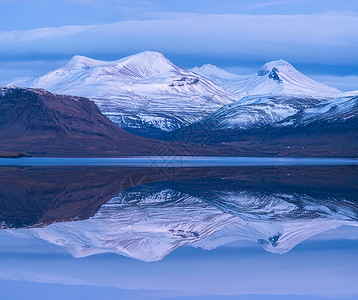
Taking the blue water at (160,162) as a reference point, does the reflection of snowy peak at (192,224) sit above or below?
below

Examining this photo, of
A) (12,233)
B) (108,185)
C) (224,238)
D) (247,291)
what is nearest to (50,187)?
(108,185)

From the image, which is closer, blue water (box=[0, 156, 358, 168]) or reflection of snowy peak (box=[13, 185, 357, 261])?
reflection of snowy peak (box=[13, 185, 357, 261])

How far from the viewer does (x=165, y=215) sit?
112ft

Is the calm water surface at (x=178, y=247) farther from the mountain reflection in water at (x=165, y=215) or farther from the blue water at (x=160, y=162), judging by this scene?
the blue water at (x=160, y=162)

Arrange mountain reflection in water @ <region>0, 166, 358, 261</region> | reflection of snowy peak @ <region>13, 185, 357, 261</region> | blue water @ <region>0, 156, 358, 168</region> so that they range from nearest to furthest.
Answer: reflection of snowy peak @ <region>13, 185, 357, 261</region> < mountain reflection in water @ <region>0, 166, 358, 261</region> < blue water @ <region>0, 156, 358, 168</region>

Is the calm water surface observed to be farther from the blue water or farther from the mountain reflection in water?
the blue water

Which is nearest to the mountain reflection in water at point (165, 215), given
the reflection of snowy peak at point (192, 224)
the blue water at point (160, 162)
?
the reflection of snowy peak at point (192, 224)

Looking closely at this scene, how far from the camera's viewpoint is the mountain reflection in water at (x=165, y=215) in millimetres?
25125

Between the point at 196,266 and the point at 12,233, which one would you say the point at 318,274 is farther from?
the point at 12,233

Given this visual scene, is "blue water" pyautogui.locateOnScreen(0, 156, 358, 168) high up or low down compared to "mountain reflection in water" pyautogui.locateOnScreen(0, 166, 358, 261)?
up

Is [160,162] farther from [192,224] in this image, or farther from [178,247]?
[178,247]

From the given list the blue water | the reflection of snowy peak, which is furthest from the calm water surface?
the blue water

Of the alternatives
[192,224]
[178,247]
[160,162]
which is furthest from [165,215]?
[160,162]

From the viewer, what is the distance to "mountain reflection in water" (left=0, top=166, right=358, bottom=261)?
989 inches
